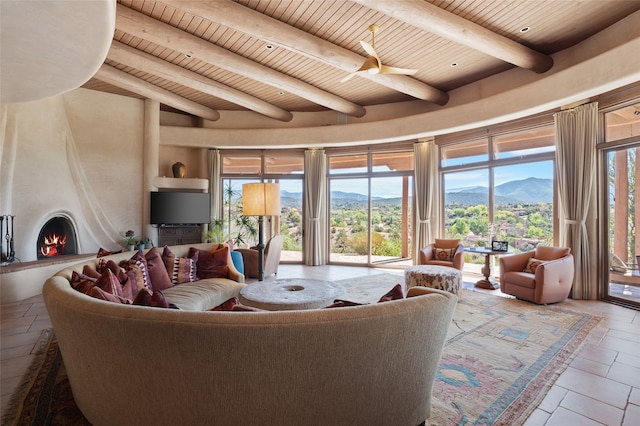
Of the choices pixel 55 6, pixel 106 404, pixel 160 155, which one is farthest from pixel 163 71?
pixel 106 404

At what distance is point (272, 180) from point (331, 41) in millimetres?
4211

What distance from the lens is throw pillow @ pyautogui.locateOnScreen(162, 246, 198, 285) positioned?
3.94 m

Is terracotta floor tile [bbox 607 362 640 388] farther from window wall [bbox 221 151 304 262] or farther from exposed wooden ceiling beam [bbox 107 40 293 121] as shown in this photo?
exposed wooden ceiling beam [bbox 107 40 293 121]

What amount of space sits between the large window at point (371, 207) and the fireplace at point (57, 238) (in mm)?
5410

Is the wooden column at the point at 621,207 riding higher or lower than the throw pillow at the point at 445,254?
higher

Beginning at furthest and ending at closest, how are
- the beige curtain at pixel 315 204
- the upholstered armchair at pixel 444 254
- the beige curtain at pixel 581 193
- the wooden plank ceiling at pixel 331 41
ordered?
the beige curtain at pixel 315 204
the upholstered armchair at pixel 444 254
the beige curtain at pixel 581 193
the wooden plank ceiling at pixel 331 41

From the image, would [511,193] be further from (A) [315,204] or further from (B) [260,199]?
(B) [260,199]

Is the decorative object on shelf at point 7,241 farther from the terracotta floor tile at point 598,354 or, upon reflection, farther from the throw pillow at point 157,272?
the terracotta floor tile at point 598,354

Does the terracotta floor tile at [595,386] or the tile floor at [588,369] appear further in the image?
the terracotta floor tile at [595,386]

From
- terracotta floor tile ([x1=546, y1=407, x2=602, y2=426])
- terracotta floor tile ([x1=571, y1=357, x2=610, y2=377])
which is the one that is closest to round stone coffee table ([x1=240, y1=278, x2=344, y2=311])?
terracotta floor tile ([x1=546, y1=407, x2=602, y2=426])

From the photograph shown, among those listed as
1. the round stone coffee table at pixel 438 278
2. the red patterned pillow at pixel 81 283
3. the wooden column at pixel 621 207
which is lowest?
the round stone coffee table at pixel 438 278

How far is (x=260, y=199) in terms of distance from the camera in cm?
416

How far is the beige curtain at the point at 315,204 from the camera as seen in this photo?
7.87 metres

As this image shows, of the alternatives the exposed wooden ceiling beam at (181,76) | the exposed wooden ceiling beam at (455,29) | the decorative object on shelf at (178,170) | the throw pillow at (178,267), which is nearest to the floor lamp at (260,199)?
the throw pillow at (178,267)
